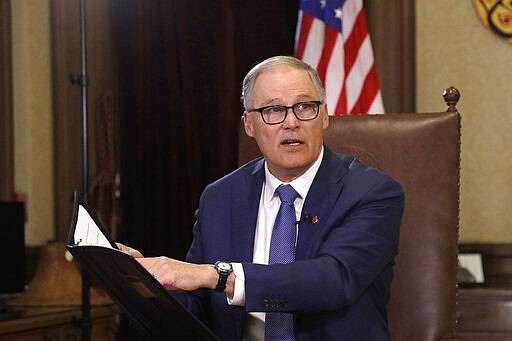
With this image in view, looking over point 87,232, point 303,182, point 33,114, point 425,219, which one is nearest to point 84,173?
point 33,114

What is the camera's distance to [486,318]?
3.89 meters

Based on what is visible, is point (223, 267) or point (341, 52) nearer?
point (223, 267)

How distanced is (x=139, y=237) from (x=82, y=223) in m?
3.46

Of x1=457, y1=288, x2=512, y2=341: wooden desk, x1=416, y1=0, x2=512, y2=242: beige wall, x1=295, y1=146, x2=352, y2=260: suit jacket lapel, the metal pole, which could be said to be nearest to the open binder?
x1=295, y1=146, x2=352, y2=260: suit jacket lapel

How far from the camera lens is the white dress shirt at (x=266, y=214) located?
99.7 inches

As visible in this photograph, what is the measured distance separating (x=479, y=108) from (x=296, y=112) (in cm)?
228

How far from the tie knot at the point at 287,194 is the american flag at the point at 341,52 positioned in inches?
69.7

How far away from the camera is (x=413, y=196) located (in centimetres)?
274

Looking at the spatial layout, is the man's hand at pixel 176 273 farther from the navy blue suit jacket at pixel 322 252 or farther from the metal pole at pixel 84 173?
the metal pole at pixel 84 173

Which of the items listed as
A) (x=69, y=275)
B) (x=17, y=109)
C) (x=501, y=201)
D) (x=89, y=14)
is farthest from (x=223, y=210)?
(x=89, y=14)

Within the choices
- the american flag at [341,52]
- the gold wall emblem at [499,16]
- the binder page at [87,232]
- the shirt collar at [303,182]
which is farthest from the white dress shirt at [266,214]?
the gold wall emblem at [499,16]

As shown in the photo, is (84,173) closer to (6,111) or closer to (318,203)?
(6,111)

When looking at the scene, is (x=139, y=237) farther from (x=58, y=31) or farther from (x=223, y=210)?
(x=223, y=210)

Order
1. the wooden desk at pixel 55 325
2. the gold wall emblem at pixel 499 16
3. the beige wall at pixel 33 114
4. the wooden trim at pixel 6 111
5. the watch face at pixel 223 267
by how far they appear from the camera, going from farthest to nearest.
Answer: the beige wall at pixel 33 114
the wooden trim at pixel 6 111
the gold wall emblem at pixel 499 16
the wooden desk at pixel 55 325
the watch face at pixel 223 267
